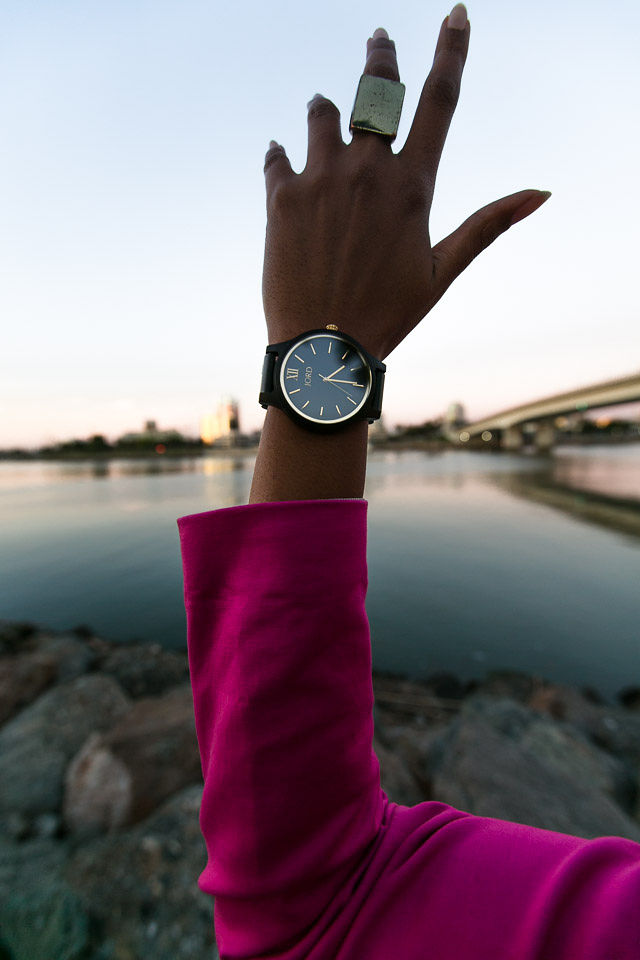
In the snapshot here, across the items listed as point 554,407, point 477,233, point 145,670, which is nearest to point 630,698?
point 145,670

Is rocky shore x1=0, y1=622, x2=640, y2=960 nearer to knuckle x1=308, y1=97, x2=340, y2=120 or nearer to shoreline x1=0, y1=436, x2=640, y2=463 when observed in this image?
knuckle x1=308, y1=97, x2=340, y2=120

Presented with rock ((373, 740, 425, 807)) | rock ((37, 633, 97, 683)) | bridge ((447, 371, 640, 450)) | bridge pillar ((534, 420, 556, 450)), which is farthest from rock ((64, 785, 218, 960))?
bridge pillar ((534, 420, 556, 450))

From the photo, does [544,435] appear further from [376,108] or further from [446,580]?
[376,108]

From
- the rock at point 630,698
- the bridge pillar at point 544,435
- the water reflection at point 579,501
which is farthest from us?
the bridge pillar at point 544,435

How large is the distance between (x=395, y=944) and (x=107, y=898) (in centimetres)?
213

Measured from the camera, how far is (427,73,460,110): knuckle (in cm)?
108

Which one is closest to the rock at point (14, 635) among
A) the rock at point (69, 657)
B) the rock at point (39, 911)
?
the rock at point (69, 657)

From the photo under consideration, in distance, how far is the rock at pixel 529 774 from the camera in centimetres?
239

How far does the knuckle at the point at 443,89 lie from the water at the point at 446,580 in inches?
239

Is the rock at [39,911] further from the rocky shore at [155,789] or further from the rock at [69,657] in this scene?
the rock at [69,657]

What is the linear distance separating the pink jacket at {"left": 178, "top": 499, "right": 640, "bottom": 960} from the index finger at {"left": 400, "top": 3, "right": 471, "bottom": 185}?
954 mm

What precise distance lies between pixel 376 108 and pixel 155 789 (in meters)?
3.63

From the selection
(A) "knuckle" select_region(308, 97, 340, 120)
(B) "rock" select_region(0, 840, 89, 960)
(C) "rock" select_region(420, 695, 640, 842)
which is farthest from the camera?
(C) "rock" select_region(420, 695, 640, 842)

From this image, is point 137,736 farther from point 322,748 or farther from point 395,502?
point 395,502
